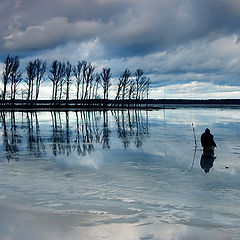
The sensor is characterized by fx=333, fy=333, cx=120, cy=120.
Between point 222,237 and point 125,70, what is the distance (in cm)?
10958

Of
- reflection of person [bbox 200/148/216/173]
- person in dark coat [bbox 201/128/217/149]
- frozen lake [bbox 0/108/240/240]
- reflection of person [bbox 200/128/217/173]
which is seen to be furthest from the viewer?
person in dark coat [bbox 201/128/217/149]

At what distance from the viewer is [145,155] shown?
1438 centimetres

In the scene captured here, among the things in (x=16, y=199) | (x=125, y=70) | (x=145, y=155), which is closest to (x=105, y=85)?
(x=125, y=70)

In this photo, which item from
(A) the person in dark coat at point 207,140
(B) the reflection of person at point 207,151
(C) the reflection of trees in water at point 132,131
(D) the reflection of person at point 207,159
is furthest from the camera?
(C) the reflection of trees in water at point 132,131

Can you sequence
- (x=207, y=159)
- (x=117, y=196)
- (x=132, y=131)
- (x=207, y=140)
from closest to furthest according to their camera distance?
(x=117, y=196) < (x=207, y=159) < (x=207, y=140) < (x=132, y=131)

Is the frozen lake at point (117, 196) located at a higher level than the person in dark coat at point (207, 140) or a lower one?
lower

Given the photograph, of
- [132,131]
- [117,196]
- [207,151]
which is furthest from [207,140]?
[132,131]

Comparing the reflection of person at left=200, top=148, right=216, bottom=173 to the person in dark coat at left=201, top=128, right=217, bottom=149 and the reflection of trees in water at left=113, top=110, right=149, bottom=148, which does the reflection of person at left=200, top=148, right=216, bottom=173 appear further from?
the reflection of trees in water at left=113, top=110, right=149, bottom=148

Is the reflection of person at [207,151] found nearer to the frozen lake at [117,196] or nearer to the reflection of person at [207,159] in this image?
the reflection of person at [207,159]

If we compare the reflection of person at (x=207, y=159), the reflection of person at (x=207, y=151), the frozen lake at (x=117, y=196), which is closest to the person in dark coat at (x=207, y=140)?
the reflection of person at (x=207, y=151)

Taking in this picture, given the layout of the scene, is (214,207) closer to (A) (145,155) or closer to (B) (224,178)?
(B) (224,178)

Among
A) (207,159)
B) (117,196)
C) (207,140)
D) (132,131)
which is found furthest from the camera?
(132,131)

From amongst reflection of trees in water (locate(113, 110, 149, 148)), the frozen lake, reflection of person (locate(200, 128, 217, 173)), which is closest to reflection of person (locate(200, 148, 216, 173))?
reflection of person (locate(200, 128, 217, 173))

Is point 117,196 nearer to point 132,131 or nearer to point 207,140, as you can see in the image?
point 207,140
